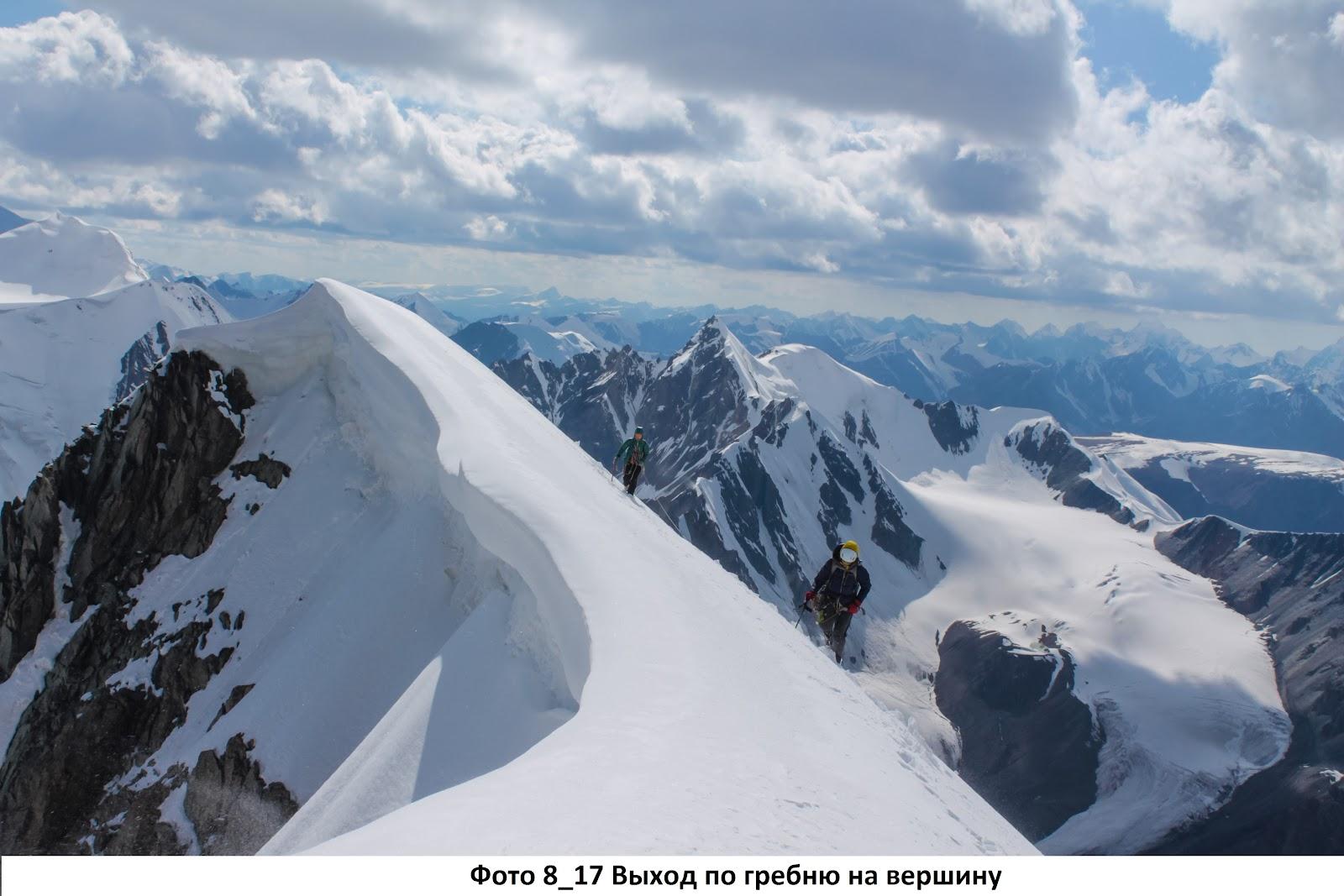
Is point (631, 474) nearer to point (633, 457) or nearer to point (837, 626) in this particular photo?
point (633, 457)

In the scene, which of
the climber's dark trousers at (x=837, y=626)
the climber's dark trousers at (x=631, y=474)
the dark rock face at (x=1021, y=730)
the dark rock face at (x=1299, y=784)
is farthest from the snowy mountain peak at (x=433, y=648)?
the dark rock face at (x=1021, y=730)

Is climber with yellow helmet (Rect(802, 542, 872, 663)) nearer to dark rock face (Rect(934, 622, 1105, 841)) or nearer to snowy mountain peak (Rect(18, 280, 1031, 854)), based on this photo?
snowy mountain peak (Rect(18, 280, 1031, 854))

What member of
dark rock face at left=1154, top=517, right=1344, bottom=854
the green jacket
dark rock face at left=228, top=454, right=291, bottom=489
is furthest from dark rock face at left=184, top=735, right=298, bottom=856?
dark rock face at left=1154, top=517, right=1344, bottom=854

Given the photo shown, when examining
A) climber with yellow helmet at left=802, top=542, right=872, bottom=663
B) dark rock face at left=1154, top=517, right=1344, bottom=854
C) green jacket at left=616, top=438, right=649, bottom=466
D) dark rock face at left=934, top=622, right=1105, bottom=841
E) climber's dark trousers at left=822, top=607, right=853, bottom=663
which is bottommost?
dark rock face at left=934, top=622, right=1105, bottom=841

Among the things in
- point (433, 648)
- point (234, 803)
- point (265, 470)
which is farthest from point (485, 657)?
point (265, 470)

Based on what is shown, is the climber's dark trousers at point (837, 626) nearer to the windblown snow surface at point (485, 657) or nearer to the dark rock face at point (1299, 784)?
the windblown snow surface at point (485, 657)
